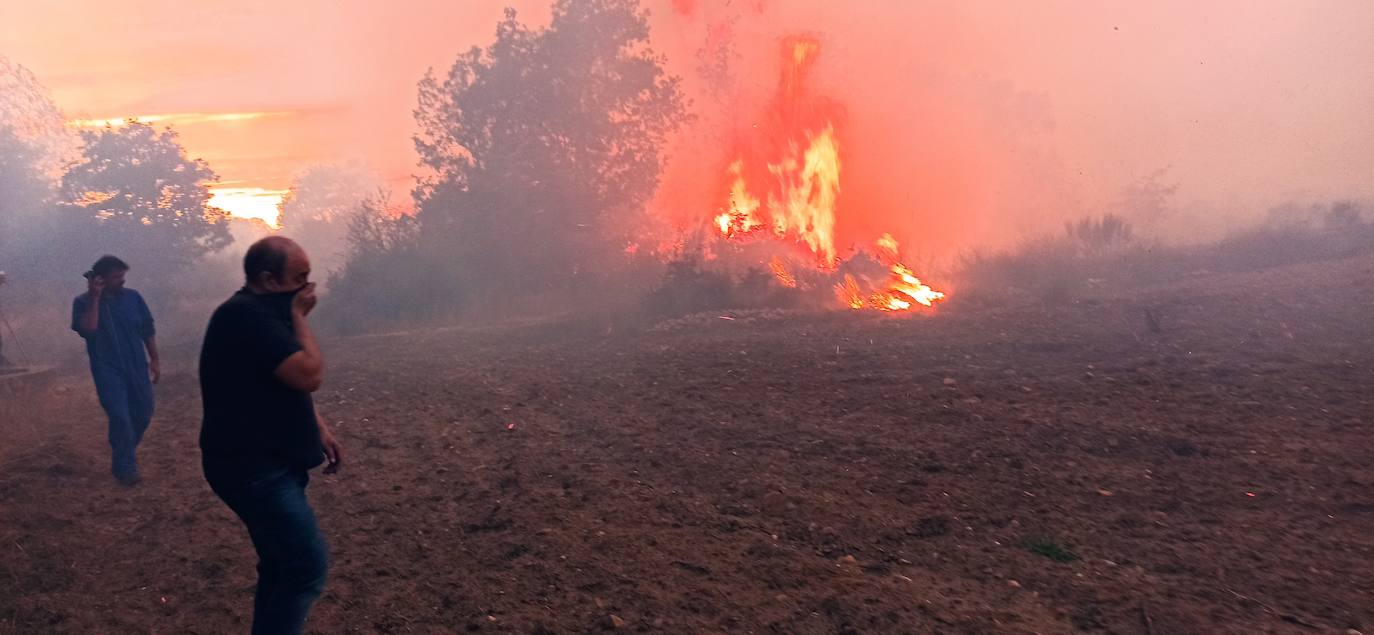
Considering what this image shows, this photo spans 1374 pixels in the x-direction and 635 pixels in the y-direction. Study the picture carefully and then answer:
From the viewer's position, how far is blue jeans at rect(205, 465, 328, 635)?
3738 millimetres

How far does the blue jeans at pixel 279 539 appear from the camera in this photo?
3738 mm

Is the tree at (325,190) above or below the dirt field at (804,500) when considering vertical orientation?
above

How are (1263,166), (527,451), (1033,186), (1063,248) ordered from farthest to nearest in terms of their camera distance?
(1263,166) → (1033,186) → (1063,248) → (527,451)

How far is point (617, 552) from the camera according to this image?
5.89 meters

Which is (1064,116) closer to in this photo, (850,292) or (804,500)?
(850,292)

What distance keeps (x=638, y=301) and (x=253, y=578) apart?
53.8 ft

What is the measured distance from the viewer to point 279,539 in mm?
3779

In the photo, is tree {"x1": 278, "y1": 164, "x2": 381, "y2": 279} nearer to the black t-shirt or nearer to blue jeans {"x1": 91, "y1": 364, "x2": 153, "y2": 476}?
blue jeans {"x1": 91, "y1": 364, "x2": 153, "y2": 476}

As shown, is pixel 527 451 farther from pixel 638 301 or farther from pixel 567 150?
pixel 567 150

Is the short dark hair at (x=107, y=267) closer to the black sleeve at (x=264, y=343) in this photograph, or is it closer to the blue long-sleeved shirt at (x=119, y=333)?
the blue long-sleeved shirt at (x=119, y=333)

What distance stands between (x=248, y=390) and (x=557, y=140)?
79.2 feet

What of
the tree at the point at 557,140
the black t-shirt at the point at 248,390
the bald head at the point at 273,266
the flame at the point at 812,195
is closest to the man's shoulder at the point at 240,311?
the black t-shirt at the point at 248,390

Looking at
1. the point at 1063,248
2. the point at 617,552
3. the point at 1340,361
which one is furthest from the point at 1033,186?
the point at 617,552

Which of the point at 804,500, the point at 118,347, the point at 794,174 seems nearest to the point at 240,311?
the point at 804,500
